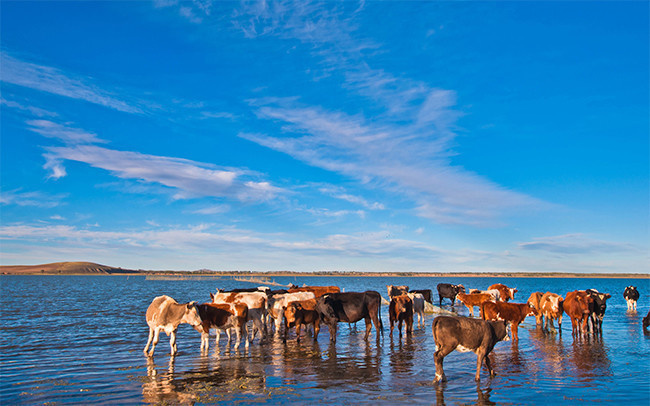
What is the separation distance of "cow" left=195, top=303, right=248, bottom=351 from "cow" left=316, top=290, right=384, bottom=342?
3.36 metres

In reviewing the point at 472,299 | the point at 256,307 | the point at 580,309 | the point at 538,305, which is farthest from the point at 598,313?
the point at 256,307

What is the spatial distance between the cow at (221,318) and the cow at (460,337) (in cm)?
768

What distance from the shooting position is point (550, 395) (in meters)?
10.2

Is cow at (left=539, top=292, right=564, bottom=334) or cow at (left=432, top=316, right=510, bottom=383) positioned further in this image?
cow at (left=539, top=292, right=564, bottom=334)

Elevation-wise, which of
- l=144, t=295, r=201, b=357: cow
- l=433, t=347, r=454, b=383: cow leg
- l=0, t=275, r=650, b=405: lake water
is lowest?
l=0, t=275, r=650, b=405: lake water

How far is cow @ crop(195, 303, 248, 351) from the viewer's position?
15.7 meters

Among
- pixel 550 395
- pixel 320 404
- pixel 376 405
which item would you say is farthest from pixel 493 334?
pixel 320 404

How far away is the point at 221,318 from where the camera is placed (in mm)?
16094

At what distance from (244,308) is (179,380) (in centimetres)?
504

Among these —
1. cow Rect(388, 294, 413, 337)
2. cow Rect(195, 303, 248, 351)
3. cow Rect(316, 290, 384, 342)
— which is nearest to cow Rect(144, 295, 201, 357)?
cow Rect(195, 303, 248, 351)

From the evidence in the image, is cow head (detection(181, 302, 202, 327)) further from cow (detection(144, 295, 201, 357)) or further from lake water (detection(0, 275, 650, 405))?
lake water (detection(0, 275, 650, 405))

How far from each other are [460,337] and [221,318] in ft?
29.2

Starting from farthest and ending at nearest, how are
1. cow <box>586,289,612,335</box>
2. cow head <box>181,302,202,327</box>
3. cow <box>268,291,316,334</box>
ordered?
cow <box>268,291,316,334</box>, cow <box>586,289,612,335</box>, cow head <box>181,302,202,327</box>

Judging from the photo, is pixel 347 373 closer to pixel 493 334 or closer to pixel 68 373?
pixel 493 334
